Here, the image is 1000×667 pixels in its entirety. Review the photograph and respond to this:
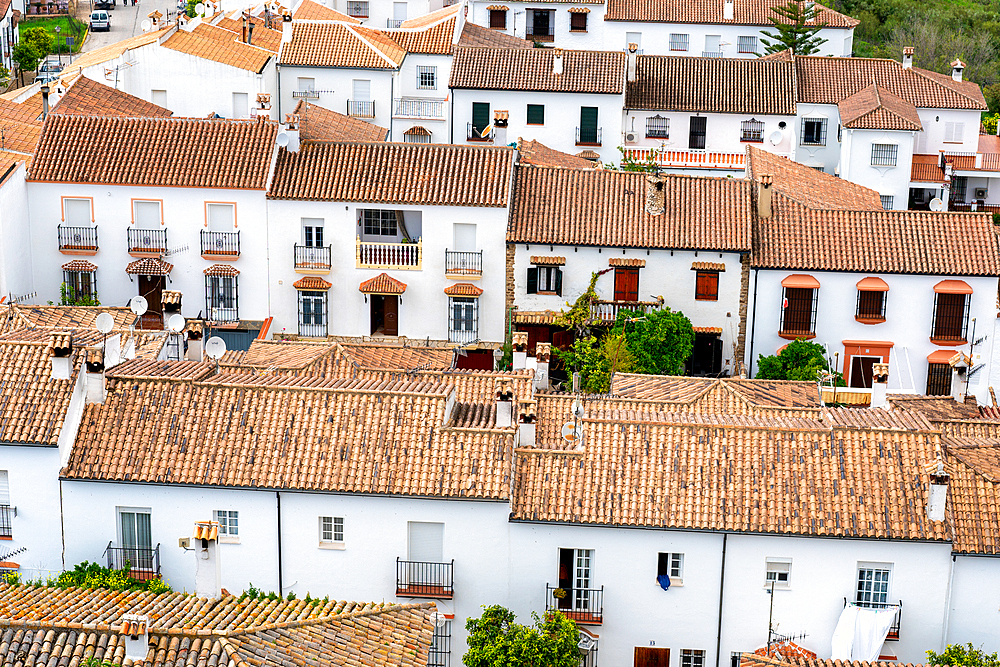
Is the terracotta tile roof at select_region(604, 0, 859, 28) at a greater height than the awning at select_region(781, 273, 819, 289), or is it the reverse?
the terracotta tile roof at select_region(604, 0, 859, 28)

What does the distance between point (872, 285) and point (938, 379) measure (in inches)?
167

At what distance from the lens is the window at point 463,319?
52.5m

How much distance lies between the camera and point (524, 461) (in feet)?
111

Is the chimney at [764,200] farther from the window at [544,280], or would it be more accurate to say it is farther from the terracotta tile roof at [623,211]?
the window at [544,280]

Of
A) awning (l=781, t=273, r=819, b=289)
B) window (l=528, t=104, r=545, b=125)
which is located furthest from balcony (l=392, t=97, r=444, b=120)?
awning (l=781, t=273, r=819, b=289)

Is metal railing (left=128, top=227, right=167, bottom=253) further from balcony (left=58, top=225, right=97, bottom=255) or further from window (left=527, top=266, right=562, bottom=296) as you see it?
window (left=527, top=266, right=562, bottom=296)

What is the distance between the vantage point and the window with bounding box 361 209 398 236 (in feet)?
174

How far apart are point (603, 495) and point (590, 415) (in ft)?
11.3

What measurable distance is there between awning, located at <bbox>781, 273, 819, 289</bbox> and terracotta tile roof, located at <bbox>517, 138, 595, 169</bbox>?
10.3m

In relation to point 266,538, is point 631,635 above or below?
below

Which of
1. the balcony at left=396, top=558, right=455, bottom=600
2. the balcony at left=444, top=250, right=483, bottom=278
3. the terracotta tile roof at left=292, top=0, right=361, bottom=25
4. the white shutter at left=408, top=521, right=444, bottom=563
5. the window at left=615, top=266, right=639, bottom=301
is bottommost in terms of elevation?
the balcony at left=396, top=558, right=455, bottom=600

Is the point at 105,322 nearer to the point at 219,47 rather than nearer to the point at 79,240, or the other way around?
the point at 79,240

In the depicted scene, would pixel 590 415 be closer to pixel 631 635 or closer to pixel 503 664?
pixel 631 635

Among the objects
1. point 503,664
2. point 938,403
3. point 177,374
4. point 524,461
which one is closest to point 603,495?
point 524,461
